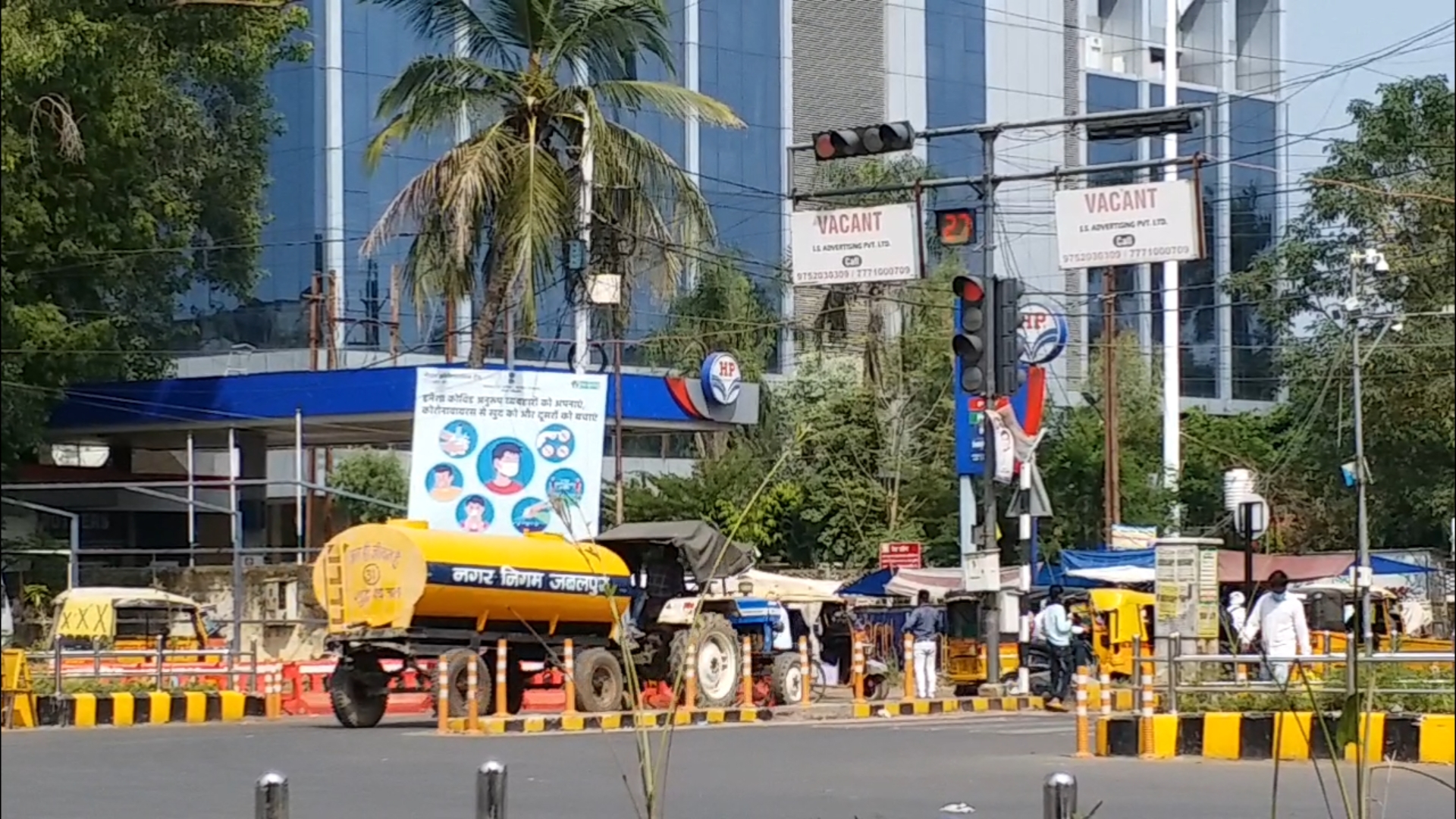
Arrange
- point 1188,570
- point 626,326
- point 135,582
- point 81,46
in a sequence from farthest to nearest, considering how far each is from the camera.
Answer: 1. point 626,326
2. point 1188,570
3. point 135,582
4. point 81,46

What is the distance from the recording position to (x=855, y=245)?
20.7 m

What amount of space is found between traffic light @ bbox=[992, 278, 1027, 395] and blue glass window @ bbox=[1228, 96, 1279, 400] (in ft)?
7.36

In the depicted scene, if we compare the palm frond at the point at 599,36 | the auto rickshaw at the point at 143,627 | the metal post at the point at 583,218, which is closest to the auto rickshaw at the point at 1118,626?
the metal post at the point at 583,218

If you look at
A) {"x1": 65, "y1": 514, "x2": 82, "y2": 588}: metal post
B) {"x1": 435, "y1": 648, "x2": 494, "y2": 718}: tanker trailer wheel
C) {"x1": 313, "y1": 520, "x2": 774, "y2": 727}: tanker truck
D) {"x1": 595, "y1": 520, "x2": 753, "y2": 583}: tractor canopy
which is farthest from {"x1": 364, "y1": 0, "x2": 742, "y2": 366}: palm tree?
{"x1": 65, "y1": 514, "x2": 82, "y2": 588}: metal post

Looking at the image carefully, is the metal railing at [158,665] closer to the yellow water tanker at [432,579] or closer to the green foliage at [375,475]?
the yellow water tanker at [432,579]

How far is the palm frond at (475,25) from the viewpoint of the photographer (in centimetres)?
2692

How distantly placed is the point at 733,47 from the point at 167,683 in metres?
14.3

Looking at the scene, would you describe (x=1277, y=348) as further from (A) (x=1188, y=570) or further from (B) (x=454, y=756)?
(B) (x=454, y=756)

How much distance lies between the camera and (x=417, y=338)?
35.3 metres

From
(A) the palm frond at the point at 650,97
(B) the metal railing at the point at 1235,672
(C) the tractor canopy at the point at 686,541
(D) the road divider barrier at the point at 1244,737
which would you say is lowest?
(D) the road divider barrier at the point at 1244,737

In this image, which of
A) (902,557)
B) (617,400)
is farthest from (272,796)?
(902,557)

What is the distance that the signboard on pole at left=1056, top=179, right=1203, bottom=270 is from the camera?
1981 cm

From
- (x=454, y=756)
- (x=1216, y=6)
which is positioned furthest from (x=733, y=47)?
(x=454, y=756)

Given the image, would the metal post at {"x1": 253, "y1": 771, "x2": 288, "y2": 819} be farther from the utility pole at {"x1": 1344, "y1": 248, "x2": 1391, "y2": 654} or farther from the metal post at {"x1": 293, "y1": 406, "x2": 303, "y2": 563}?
the metal post at {"x1": 293, "y1": 406, "x2": 303, "y2": 563}
